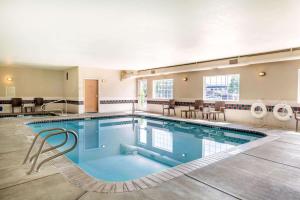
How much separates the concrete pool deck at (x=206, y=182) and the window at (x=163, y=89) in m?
6.89

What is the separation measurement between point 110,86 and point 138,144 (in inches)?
231

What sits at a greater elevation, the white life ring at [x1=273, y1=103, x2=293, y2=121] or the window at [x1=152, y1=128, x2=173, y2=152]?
the white life ring at [x1=273, y1=103, x2=293, y2=121]

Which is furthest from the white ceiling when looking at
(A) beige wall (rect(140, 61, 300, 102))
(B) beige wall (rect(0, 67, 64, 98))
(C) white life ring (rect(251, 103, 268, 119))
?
(B) beige wall (rect(0, 67, 64, 98))

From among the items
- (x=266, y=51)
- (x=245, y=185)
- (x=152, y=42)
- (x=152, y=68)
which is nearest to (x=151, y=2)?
(x=152, y=42)

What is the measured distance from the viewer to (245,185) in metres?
2.31

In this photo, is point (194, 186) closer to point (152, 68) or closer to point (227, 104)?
point (227, 104)

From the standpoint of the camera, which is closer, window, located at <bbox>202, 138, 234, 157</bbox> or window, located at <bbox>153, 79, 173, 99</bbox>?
window, located at <bbox>202, 138, 234, 157</bbox>

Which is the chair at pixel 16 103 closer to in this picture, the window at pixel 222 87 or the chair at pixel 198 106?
the chair at pixel 198 106

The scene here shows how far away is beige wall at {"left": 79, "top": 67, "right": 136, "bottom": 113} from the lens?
952 cm

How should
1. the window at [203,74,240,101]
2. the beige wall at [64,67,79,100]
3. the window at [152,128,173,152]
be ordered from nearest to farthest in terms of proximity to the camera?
the window at [152,128,173,152]
the window at [203,74,240,101]
the beige wall at [64,67,79,100]

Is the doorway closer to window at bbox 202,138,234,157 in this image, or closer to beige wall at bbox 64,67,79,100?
beige wall at bbox 64,67,79,100

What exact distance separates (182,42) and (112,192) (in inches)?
152

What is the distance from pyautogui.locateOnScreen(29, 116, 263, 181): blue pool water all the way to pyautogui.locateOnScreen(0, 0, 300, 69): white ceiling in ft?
8.68

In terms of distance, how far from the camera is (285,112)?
607 cm
